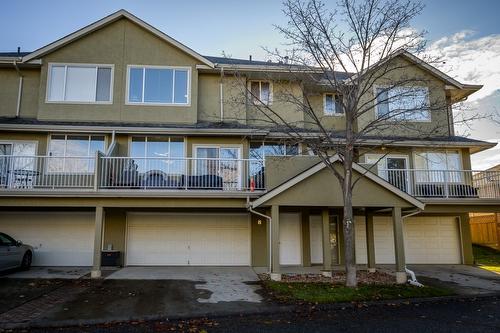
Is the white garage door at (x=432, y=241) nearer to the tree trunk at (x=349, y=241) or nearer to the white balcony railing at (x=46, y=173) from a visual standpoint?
the tree trunk at (x=349, y=241)

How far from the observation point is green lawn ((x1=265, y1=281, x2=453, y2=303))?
34.6ft

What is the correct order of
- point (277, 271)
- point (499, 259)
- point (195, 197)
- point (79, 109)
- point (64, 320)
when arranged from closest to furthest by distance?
point (64, 320)
point (277, 271)
point (195, 197)
point (79, 109)
point (499, 259)

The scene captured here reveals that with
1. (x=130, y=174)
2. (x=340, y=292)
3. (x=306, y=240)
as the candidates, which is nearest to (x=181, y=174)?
(x=130, y=174)

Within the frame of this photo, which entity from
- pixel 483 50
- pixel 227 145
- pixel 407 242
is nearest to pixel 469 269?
pixel 407 242

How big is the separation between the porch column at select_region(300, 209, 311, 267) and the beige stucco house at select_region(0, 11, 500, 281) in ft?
0.14

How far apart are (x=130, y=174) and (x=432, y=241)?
13.6 metres

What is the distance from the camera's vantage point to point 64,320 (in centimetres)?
845

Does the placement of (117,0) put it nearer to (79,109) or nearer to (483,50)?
(79,109)

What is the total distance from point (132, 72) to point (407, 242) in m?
14.4

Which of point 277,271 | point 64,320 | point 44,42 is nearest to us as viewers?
point 64,320

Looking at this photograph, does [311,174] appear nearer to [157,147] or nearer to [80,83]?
[157,147]

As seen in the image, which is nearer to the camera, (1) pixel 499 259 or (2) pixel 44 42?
(2) pixel 44 42

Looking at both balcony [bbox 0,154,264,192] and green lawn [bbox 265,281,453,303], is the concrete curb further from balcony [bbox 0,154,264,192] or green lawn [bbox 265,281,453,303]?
balcony [bbox 0,154,264,192]

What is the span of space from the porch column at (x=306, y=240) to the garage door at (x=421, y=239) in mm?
2439
